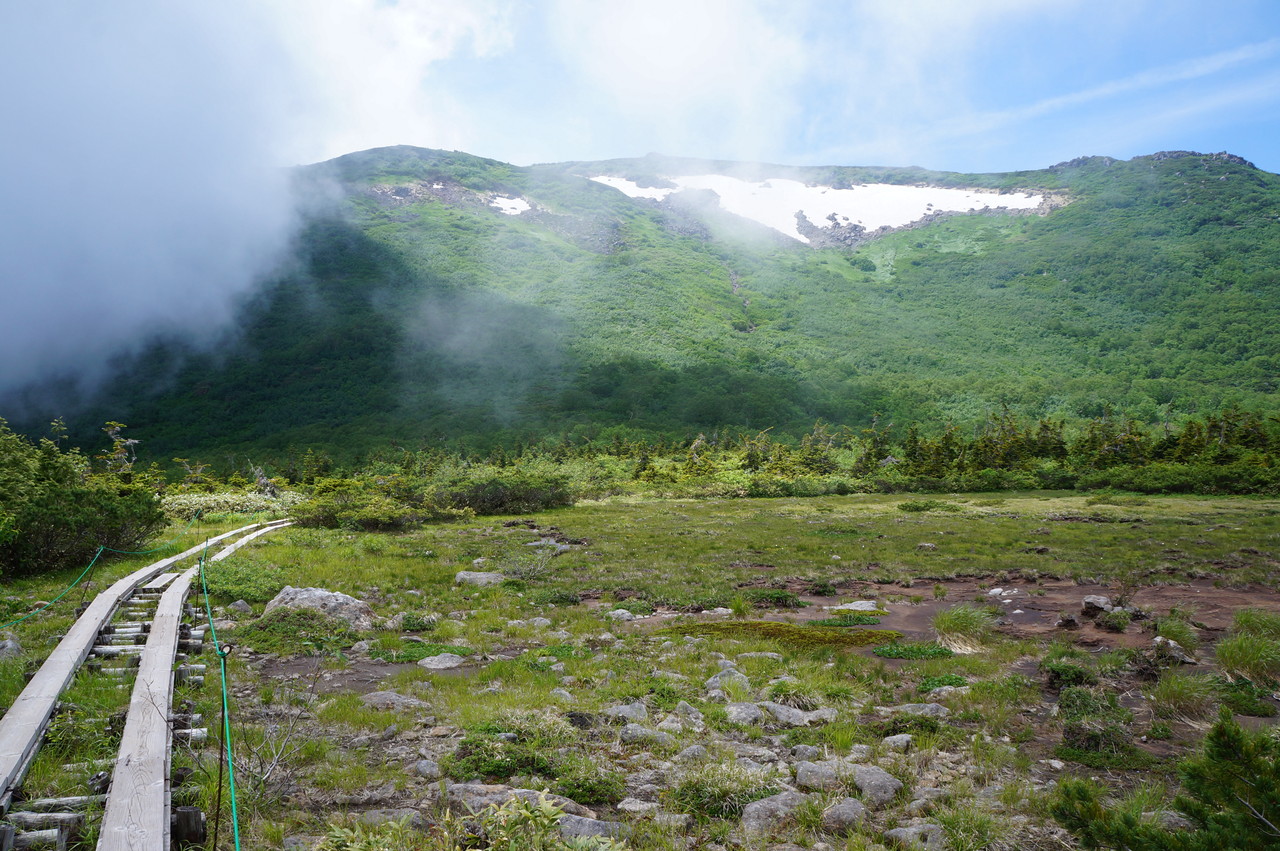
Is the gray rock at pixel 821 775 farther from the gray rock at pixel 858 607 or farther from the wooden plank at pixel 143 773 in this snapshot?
the gray rock at pixel 858 607

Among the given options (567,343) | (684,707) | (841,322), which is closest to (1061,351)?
(841,322)

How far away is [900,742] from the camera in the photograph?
274 inches

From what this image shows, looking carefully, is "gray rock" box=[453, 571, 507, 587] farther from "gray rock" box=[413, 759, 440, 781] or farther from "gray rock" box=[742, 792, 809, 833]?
"gray rock" box=[742, 792, 809, 833]

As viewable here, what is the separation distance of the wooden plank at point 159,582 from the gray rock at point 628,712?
34.2 feet

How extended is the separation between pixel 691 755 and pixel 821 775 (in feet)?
4.55

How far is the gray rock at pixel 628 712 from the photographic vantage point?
7.77 meters

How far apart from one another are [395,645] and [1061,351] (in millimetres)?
164078

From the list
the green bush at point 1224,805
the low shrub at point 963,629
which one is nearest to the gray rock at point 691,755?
the green bush at point 1224,805

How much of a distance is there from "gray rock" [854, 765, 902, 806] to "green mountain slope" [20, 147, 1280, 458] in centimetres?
9280

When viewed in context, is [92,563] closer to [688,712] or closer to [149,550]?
[149,550]

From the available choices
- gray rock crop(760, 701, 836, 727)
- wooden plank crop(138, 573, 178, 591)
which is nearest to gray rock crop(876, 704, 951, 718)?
gray rock crop(760, 701, 836, 727)

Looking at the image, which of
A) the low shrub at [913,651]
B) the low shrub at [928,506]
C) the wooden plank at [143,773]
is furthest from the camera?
the low shrub at [928,506]

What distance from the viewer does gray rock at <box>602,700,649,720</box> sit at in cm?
777

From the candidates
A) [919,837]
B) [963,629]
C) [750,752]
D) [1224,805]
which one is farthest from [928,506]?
[1224,805]
